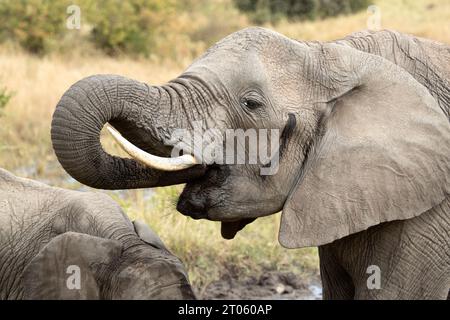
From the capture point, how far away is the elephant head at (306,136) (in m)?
4.34

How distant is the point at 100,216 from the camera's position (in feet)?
15.9

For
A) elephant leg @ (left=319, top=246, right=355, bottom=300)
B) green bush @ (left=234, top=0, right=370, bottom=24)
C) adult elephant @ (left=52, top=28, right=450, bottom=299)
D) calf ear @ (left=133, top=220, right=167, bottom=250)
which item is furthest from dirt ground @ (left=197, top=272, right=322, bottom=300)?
green bush @ (left=234, top=0, right=370, bottom=24)

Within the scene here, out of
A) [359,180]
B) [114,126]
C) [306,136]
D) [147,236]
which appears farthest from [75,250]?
[359,180]

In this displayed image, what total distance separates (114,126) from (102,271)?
0.59m

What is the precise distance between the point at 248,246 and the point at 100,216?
118 inches

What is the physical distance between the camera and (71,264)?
446 centimetres

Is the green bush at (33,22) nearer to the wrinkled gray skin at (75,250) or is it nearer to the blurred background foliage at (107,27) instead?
the blurred background foliage at (107,27)

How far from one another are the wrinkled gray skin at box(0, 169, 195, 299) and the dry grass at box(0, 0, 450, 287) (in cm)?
28

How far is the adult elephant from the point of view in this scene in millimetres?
4324

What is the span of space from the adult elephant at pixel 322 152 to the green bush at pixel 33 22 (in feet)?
39.6

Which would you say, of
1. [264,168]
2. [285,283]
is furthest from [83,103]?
[285,283]

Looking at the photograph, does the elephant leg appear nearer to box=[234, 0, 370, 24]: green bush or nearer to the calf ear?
the calf ear

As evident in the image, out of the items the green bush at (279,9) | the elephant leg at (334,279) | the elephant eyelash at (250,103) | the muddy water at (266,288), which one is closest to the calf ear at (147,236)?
the elephant eyelash at (250,103)
